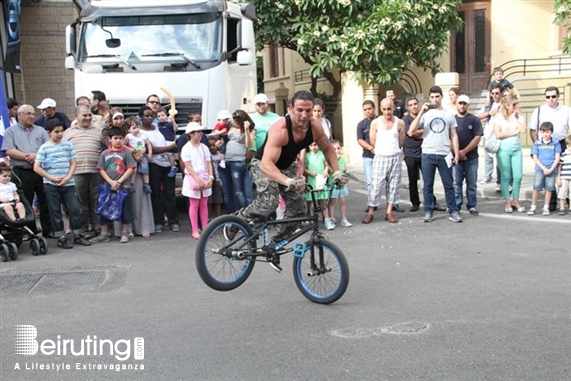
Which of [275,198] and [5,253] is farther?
[5,253]

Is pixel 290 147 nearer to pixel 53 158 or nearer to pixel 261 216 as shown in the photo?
pixel 261 216

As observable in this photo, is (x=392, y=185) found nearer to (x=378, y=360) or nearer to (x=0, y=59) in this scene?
(x=378, y=360)

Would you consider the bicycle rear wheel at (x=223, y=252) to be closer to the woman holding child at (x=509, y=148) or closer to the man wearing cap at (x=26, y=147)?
the man wearing cap at (x=26, y=147)

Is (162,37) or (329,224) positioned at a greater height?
(162,37)

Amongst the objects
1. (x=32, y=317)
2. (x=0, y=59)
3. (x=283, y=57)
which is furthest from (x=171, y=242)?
(x=283, y=57)

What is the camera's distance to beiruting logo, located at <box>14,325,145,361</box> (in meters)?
4.85

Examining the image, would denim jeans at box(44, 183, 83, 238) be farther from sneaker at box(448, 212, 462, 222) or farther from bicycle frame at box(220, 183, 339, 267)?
sneaker at box(448, 212, 462, 222)

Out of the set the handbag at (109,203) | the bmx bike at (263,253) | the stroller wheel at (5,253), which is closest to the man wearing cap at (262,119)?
the handbag at (109,203)

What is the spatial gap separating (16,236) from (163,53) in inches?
152

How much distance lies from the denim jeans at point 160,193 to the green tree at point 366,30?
8255 mm

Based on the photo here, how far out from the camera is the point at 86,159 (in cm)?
916

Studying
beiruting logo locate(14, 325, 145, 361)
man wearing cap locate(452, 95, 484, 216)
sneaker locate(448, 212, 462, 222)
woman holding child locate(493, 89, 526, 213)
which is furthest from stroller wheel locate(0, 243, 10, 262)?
woman holding child locate(493, 89, 526, 213)

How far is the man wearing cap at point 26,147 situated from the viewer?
30.0ft

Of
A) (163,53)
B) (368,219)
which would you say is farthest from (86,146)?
(368,219)
